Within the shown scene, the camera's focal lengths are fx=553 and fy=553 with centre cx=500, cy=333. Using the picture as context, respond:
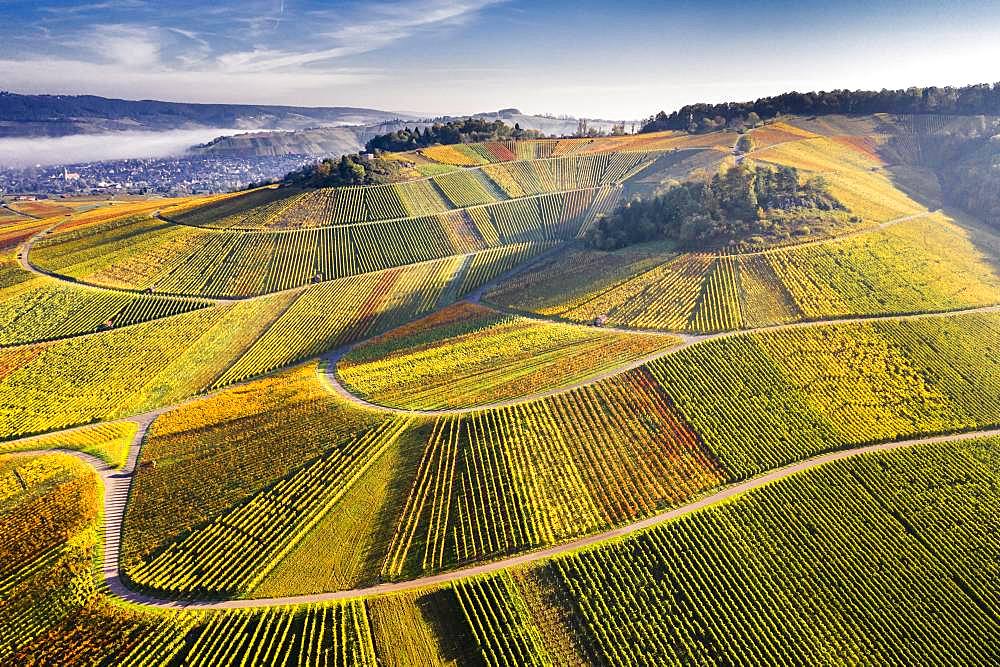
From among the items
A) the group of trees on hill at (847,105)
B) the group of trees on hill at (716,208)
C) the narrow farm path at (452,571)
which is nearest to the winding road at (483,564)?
the narrow farm path at (452,571)

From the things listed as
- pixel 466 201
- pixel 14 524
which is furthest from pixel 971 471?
pixel 466 201

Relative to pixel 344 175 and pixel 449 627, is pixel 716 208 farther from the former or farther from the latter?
pixel 344 175

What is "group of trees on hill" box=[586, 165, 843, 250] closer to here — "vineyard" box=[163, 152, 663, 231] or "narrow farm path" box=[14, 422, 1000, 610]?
A: "vineyard" box=[163, 152, 663, 231]

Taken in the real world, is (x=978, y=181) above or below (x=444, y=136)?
below

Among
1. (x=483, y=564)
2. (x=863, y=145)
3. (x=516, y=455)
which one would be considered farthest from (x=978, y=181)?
(x=483, y=564)

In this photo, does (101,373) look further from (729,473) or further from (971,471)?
(971,471)

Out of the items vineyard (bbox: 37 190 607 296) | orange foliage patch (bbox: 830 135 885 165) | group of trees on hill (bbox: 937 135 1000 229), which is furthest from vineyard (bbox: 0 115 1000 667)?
orange foliage patch (bbox: 830 135 885 165)

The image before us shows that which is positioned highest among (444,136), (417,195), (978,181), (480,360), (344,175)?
(444,136)

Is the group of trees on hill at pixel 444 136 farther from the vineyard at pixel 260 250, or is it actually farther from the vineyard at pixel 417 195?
the vineyard at pixel 260 250
